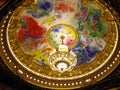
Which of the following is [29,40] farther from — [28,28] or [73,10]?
[73,10]

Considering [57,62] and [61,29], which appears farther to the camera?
[61,29]

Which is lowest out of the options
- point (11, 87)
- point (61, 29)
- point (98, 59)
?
point (11, 87)

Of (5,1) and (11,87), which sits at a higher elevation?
(5,1)

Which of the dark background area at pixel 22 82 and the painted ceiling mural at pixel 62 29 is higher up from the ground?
the painted ceiling mural at pixel 62 29

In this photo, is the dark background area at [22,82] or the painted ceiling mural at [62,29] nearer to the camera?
the dark background area at [22,82]

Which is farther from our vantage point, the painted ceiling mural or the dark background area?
the painted ceiling mural

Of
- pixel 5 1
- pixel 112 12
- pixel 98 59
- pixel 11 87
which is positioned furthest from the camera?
pixel 98 59

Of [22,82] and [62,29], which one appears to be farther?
[62,29]

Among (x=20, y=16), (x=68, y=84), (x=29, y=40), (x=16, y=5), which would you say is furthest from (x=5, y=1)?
(x=68, y=84)

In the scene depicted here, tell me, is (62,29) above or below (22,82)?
above

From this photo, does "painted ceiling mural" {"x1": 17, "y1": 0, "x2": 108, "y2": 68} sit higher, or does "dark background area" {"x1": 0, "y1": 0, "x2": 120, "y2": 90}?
"painted ceiling mural" {"x1": 17, "y1": 0, "x2": 108, "y2": 68}

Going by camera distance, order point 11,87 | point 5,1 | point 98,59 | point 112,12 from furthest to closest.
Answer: point 98,59, point 11,87, point 112,12, point 5,1

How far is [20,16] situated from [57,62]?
217 cm

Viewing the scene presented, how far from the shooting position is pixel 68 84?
1498 centimetres
